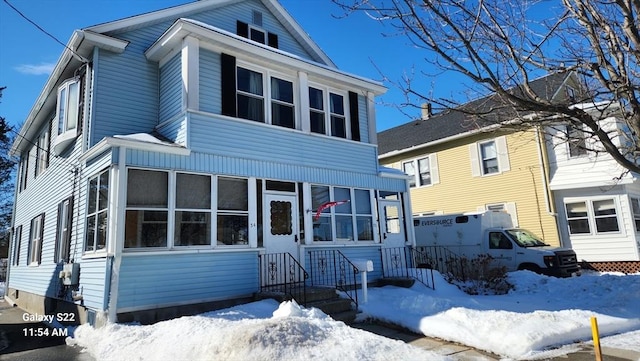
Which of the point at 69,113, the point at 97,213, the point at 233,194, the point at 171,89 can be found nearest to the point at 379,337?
the point at 233,194

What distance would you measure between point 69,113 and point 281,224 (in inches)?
259

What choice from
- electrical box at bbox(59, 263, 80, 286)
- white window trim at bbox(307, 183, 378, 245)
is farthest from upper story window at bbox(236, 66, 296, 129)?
electrical box at bbox(59, 263, 80, 286)

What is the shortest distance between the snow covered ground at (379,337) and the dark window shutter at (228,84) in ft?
15.5

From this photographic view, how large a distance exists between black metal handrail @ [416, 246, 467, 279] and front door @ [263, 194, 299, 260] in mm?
5099

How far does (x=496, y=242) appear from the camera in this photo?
15258 millimetres

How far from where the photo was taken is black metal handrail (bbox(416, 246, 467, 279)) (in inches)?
521

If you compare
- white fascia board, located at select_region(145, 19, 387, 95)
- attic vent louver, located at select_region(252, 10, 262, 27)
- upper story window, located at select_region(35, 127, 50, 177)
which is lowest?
upper story window, located at select_region(35, 127, 50, 177)

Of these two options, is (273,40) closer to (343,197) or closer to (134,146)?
(343,197)

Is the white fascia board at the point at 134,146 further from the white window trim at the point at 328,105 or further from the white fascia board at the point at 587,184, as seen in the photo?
the white fascia board at the point at 587,184

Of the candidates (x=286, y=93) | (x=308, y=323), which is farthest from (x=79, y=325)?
(x=286, y=93)

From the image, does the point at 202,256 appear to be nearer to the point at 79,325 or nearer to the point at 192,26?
the point at 79,325

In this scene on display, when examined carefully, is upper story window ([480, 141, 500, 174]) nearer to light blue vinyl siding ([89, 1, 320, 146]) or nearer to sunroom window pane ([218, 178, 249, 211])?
sunroom window pane ([218, 178, 249, 211])

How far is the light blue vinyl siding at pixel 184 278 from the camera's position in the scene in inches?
323

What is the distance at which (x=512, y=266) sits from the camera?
14.6m
